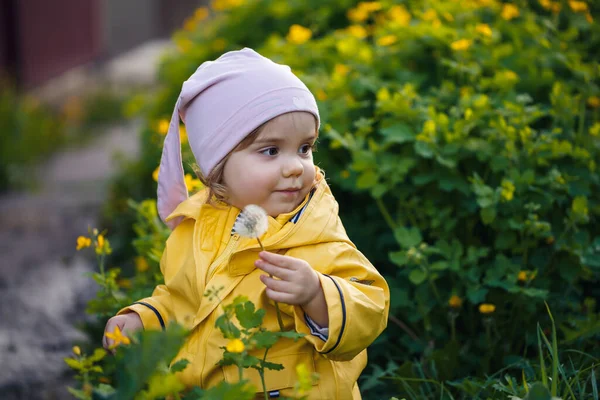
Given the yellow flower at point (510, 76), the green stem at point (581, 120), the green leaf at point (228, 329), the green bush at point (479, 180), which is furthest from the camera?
the yellow flower at point (510, 76)

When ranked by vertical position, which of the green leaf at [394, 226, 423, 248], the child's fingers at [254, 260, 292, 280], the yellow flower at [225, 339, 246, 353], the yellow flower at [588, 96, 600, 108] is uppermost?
the child's fingers at [254, 260, 292, 280]

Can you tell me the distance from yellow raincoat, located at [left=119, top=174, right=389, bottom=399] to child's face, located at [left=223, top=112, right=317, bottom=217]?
53mm

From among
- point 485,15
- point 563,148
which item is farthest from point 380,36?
point 563,148

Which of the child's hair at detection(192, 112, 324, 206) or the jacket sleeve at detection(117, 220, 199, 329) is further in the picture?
the jacket sleeve at detection(117, 220, 199, 329)

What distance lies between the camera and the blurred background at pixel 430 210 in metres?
2.31

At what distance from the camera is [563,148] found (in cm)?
251

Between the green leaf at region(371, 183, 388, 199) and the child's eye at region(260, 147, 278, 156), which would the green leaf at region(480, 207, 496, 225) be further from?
the child's eye at region(260, 147, 278, 156)

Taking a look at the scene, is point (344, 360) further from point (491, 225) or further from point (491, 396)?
point (491, 225)

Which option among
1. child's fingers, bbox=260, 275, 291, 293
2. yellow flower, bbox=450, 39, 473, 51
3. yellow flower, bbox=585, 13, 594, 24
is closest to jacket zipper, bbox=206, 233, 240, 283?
child's fingers, bbox=260, 275, 291, 293

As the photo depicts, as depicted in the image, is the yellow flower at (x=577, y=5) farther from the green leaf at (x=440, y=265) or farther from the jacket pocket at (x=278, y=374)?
the jacket pocket at (x=278, y=374)

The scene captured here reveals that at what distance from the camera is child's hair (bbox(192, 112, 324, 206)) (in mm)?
1828

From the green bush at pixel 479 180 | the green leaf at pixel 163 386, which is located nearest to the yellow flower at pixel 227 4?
the green bush at pixel 479 180

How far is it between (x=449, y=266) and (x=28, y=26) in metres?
7.93

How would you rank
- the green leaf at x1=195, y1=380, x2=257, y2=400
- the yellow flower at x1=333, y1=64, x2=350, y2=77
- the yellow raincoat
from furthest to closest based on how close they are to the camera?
the yellow flower at x1=333, y1=64, x2=350, y2=77
the yellow raincoat
the green leaf at x1=195, y1=380, x2=257, y2=400
